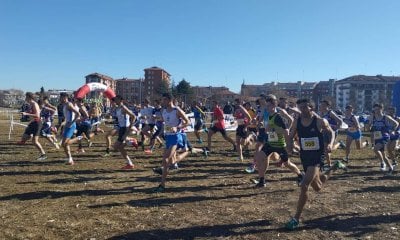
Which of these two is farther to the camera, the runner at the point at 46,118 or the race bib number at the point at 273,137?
the runner at the point at 46,118

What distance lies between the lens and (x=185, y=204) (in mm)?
7434

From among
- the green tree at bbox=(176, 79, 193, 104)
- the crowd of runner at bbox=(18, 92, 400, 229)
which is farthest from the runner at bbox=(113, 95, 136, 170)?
the green tree at bbox=(176, 79, 193, 104)

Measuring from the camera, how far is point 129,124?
11.4m

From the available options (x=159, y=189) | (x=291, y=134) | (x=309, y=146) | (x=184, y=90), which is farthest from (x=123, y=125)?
(x=184, y=90)

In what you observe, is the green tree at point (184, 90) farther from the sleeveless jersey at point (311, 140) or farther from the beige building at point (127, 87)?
the sleeveless jersey at point (311, 140)

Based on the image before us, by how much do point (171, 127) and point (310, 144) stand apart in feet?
11.0

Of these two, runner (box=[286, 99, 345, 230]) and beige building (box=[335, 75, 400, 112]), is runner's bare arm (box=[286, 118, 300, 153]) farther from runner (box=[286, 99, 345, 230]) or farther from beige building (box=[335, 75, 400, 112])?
beige building (box=[335, 75, 400, 112])

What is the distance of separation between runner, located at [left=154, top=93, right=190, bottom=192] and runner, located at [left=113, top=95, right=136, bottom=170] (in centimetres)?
213

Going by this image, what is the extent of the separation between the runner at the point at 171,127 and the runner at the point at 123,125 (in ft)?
6.97

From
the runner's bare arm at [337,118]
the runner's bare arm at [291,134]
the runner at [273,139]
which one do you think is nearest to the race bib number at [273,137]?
the runner at [273,139]

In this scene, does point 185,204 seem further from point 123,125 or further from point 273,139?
point 123,125

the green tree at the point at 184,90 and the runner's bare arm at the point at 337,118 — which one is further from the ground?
the green tree at the point at 184,90

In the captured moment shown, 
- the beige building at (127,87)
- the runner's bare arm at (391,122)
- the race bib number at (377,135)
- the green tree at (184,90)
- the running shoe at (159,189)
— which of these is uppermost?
the beige building at (127,87)

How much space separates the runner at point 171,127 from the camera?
845cm
